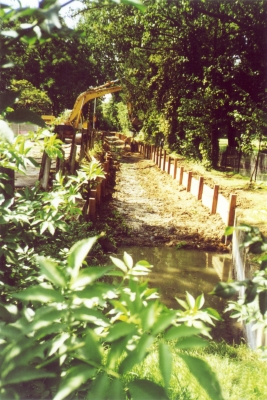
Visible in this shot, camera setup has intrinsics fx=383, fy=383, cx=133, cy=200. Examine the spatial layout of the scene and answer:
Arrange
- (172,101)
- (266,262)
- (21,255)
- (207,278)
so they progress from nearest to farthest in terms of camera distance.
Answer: (266,262) < (21,255) < (207,278) < (172,101)

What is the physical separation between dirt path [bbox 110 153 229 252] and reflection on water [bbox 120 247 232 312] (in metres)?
0.41

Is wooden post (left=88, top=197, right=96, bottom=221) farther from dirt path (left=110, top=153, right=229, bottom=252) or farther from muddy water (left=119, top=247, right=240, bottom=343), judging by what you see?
muddy water (left=119, top=247, right=240, bottom=343)

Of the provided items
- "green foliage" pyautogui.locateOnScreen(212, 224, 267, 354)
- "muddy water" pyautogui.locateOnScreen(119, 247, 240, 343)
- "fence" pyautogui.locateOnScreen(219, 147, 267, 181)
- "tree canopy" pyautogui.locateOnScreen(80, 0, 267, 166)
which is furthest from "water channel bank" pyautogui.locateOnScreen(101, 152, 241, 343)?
"green foliage" pyautogui.locateOnScreen(212, 224, 267, 354)

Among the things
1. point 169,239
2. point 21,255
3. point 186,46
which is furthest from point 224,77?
point 21,255

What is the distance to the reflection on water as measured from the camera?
7.24 m

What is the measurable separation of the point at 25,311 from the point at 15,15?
2.40ft

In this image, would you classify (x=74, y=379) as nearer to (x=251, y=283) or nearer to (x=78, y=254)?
(x=78, y=254)

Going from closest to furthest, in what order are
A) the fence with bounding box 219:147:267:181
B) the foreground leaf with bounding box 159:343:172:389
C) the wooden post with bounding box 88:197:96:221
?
the foreground leaf with bounding box 159:343:172:389 → the wooden post with bounding box 88:197:96:221 → the fence with bounding box 219:147:267:181

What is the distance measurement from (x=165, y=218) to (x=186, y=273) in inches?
148

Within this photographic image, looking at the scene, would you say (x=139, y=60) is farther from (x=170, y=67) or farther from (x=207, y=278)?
(x=207, y=278)

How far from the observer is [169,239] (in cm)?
1009

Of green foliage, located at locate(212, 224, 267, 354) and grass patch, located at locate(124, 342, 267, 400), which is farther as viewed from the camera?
grass patch, located at locate(124, 342, 267, 400)

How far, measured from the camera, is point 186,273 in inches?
325

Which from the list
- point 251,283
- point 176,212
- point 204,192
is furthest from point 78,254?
point 204,192
